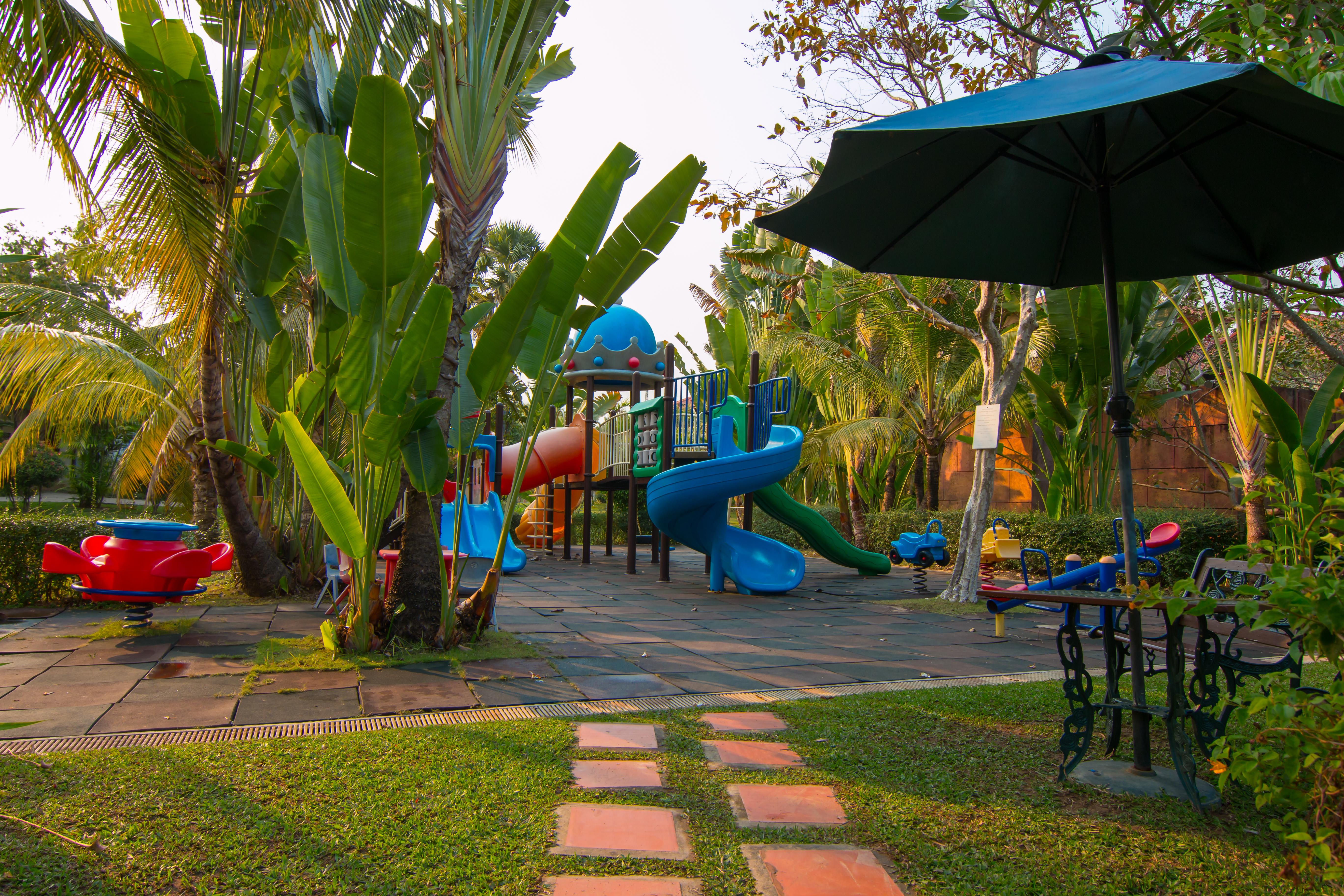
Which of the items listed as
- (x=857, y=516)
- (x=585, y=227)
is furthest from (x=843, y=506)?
(x=585, y=227)

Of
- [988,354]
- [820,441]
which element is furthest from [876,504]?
[988,354]

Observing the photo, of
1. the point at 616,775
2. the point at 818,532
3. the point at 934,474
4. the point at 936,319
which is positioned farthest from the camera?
the point at 934,474

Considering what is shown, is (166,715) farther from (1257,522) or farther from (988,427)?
(1257,522)

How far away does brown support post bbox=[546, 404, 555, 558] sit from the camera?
17.1m

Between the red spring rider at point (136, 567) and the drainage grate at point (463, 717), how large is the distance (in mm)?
2686

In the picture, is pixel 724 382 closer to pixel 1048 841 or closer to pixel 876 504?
pixel 876 504

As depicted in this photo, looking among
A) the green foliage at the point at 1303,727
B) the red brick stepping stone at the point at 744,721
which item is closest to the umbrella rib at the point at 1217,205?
the green foliage at the point at 1303,727

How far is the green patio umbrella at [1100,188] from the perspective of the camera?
2.68m

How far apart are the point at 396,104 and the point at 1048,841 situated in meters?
4.55

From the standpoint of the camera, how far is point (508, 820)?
2650 mm

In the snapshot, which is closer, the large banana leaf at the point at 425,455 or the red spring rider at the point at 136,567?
the large banana leaf at the point at 425,455

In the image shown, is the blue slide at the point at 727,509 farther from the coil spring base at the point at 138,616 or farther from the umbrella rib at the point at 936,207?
the umbrella rib at the point at 936,207

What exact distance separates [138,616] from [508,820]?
4.87m

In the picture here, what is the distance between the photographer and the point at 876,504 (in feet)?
52.3
